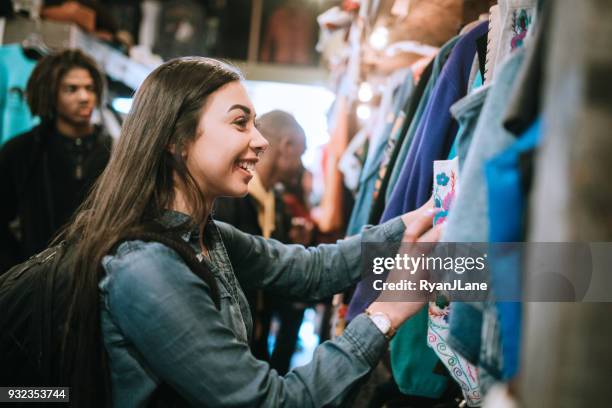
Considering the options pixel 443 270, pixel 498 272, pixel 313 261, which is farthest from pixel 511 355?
pixel 313 261

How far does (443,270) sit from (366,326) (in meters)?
0.17

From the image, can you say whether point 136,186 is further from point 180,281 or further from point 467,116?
point 467,116

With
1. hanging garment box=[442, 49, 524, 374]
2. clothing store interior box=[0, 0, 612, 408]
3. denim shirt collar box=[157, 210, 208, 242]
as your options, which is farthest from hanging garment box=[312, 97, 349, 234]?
hanging garment box=[442, 49, 524, 374]

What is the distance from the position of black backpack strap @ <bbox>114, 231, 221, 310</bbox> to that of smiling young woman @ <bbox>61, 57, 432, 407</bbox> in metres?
0.01

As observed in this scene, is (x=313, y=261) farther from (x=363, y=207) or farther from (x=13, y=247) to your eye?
(x=13, y=247)

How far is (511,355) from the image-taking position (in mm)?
566

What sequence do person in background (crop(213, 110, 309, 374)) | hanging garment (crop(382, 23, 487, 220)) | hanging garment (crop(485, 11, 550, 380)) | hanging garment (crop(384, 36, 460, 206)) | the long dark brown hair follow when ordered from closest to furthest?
1. hanging garment (crop(485, 11, 550, 380))
2. the long dark brown hair
3. hanging garment (crop(382, 23, 487, 220))
4. hanging garment (crop(384, 36, 460, 206))
5. person in background (crop(213, 110, 309, 374))

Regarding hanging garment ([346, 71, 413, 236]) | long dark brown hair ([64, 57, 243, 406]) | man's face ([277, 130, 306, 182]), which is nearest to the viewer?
long dark brown hair ([64, 57, 243, 406])

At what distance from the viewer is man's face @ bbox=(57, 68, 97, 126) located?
1982mm

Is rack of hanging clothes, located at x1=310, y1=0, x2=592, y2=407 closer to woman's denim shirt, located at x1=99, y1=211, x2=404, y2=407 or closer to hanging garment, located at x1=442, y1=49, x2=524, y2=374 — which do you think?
hanging garment, located at x1=442, y1=49, x2=524, y2=374

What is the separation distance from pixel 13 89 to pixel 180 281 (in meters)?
2.10

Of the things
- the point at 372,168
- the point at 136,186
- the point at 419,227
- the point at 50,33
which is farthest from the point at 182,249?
the point at 50,33

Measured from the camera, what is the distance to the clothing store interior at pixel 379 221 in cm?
40

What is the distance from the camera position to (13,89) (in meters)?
2.37
